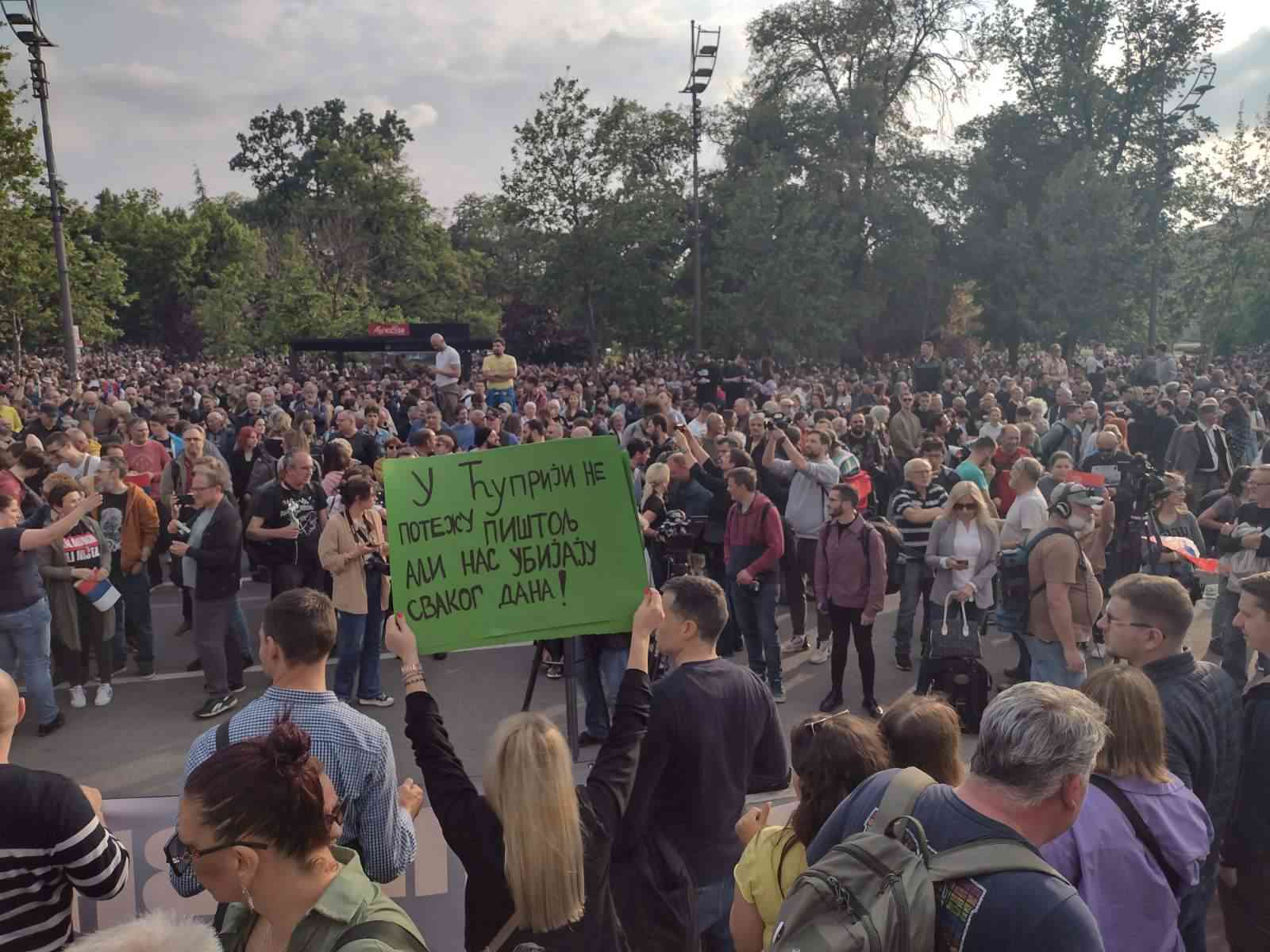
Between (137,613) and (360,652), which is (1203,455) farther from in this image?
(137,613)

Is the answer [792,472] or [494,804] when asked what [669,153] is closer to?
[792,472]

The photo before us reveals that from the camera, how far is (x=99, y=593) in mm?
7590

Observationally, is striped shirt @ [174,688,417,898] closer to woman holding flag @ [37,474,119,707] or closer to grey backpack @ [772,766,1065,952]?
grey backpack @ [772,766,1065,952]

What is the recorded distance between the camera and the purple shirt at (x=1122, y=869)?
2.80 m

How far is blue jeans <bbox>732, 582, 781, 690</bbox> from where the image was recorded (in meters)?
7.65

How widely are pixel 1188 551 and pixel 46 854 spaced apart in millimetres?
7498

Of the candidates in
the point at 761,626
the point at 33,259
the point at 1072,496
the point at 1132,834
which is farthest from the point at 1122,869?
the point at 33,259

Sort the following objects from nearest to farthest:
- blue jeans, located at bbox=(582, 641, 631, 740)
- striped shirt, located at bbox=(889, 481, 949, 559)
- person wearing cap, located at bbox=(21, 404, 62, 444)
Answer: blue jeans, located at bbox=(582, 641, 631, 740) → striped shirt, located at bbox=(889, 481, 949, 559) → person wearing cap, located at bbox=(21, 404, 62, 444)

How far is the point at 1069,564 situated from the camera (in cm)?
A: 612

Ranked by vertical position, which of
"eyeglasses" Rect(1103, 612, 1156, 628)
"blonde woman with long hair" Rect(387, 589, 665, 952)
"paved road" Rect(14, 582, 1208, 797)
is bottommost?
"paved road" Rect(14, 582, 1208, 797)

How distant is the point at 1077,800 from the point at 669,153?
3289cm

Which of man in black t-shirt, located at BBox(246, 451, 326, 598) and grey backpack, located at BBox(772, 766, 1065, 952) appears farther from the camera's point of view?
man in black t-shirt, located at BBox(246, 451, 326, 598)

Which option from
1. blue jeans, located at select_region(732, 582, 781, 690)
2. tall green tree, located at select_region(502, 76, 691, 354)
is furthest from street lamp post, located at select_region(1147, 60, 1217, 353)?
blue jeans, located at select_region(732, 582, 781, 690)

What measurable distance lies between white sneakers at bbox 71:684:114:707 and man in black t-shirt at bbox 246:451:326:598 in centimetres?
143
